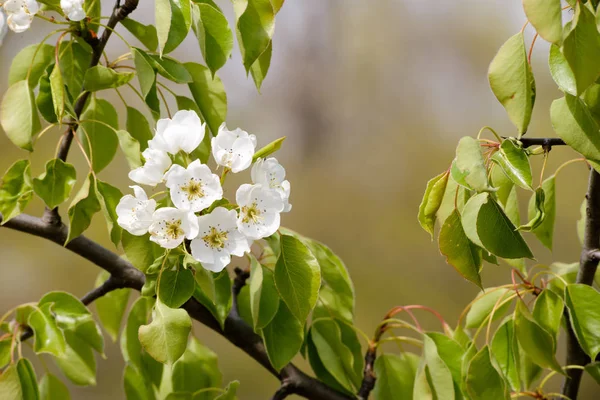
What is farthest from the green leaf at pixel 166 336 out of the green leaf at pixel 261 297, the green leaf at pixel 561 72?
the green leaf at pixel 561 72

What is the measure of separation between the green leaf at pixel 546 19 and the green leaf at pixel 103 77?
0.32 metres

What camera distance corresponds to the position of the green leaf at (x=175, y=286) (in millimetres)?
508

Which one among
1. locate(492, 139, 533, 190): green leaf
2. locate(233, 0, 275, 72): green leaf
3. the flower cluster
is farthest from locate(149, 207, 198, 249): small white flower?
locate(492, 139, 533, 190): green leaf

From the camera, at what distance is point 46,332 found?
630mm

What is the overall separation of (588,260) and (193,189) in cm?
39

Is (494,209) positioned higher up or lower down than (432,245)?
higher up

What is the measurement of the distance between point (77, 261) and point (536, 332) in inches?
62.2

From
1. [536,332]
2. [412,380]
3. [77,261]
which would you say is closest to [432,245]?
[77,261]

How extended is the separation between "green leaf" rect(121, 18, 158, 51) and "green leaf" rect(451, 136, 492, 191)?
0.35 meters

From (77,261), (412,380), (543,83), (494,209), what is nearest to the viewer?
(494,209)

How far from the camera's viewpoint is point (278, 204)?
530 millimetres

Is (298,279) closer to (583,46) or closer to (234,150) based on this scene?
(234,150)

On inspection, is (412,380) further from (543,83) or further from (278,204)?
(543,83)

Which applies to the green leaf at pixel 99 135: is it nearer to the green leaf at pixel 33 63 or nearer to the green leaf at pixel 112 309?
the green leaf at pixel 33 63
